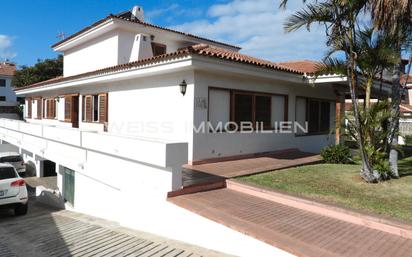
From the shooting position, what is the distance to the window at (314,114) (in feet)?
49.4

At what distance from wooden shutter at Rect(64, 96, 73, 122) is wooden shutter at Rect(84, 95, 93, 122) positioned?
2.24 meters

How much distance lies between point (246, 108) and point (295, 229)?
6977 millimetres

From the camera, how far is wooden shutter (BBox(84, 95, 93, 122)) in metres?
16.1

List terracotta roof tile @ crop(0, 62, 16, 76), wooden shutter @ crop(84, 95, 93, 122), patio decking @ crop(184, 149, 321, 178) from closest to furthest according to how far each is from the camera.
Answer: patio decking @ crop(184, 149, 321, 178)
wooden shutter @ crop(84, 95, 93, 122)
terracotta roof tile @ crop(0, 62, 16, 76)

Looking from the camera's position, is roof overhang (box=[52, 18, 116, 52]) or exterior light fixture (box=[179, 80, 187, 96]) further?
roof overhang (box=[52, 18, 116, 52])

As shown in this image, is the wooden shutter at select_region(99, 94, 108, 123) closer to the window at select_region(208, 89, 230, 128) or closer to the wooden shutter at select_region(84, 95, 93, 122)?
the wooden shutter at select_region(84, 95, 93, 122)

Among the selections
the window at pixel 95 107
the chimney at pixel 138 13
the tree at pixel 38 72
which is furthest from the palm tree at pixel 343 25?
the tree at pixel 38 72

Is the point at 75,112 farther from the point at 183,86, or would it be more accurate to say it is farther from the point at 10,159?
the point at 183,86

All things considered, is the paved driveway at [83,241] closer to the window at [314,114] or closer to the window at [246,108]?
the window at [246,108]

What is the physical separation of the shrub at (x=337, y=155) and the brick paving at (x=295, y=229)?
19.5 feet

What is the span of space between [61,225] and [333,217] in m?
7.33

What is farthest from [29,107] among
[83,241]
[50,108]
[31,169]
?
[83,241]

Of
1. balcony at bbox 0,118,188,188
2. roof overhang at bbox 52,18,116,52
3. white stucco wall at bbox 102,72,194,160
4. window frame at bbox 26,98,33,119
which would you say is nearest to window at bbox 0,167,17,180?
balcony at bbox 0,118,188,188

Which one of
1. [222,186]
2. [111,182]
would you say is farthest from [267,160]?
[111,182]
